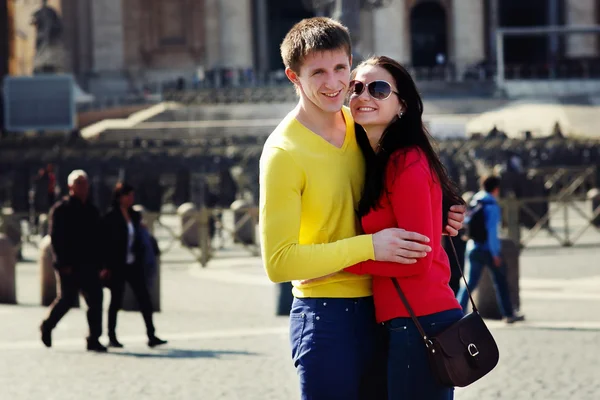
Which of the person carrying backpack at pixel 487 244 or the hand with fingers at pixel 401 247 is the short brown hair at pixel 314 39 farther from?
the person carrying backpack at pixel 487 244

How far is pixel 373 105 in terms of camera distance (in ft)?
14.7

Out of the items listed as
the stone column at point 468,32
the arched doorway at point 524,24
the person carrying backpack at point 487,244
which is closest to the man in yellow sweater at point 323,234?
the person carrying backpack at point 487,244

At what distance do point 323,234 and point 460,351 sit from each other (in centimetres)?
56

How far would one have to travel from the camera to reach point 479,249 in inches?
463

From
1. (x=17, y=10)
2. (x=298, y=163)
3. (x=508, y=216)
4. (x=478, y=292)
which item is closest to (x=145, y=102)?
(x=17, y=10)

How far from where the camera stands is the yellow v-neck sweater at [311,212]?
171 inches

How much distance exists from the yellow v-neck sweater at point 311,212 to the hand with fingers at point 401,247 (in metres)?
0.03

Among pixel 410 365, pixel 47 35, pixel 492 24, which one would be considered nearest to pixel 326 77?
pixel 410 365

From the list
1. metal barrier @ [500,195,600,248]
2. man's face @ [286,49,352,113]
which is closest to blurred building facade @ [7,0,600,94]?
metal barrier @ [500,195,600,248]

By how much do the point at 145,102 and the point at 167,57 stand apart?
10329mm

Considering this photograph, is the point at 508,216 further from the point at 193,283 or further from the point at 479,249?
the point at 479,249

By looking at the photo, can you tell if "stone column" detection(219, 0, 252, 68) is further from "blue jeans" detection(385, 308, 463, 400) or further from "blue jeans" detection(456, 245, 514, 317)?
"blue jeans" detection(385, 308, 463, 400)

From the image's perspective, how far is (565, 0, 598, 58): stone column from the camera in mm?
61344

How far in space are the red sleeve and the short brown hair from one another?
43 centimetres
